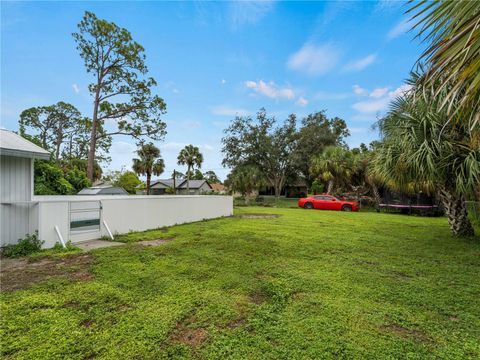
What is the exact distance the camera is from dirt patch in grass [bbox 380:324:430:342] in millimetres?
2332

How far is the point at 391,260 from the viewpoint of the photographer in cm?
495

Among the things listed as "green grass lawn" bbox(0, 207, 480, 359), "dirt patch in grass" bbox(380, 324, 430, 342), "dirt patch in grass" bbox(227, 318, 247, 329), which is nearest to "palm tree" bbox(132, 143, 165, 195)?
"green grass lawn" bbox(0, 207, 480, 359)

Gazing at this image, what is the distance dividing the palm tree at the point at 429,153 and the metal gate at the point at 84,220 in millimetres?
8551

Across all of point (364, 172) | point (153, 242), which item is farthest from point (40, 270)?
point (364, 172)

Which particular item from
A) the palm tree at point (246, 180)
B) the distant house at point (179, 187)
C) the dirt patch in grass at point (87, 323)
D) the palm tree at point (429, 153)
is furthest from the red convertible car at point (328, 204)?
the distant house at point (179, 187)

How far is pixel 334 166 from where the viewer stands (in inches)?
763

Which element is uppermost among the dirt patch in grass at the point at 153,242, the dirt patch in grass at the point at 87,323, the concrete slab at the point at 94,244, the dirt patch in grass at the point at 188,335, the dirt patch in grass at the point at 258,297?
the concrete slab at the point at 94,244

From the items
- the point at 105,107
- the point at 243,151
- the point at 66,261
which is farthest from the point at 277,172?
the point at 66,261

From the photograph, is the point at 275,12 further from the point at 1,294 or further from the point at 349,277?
the point at 1,294

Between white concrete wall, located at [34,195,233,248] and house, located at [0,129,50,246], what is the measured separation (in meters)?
0.35

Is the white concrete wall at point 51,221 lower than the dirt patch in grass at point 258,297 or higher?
higher

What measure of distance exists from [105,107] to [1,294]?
16.6 m

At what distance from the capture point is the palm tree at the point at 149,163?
26.5 meters

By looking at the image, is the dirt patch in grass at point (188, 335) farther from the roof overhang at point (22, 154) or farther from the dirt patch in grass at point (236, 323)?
the roof overhang at point (22, 154)
